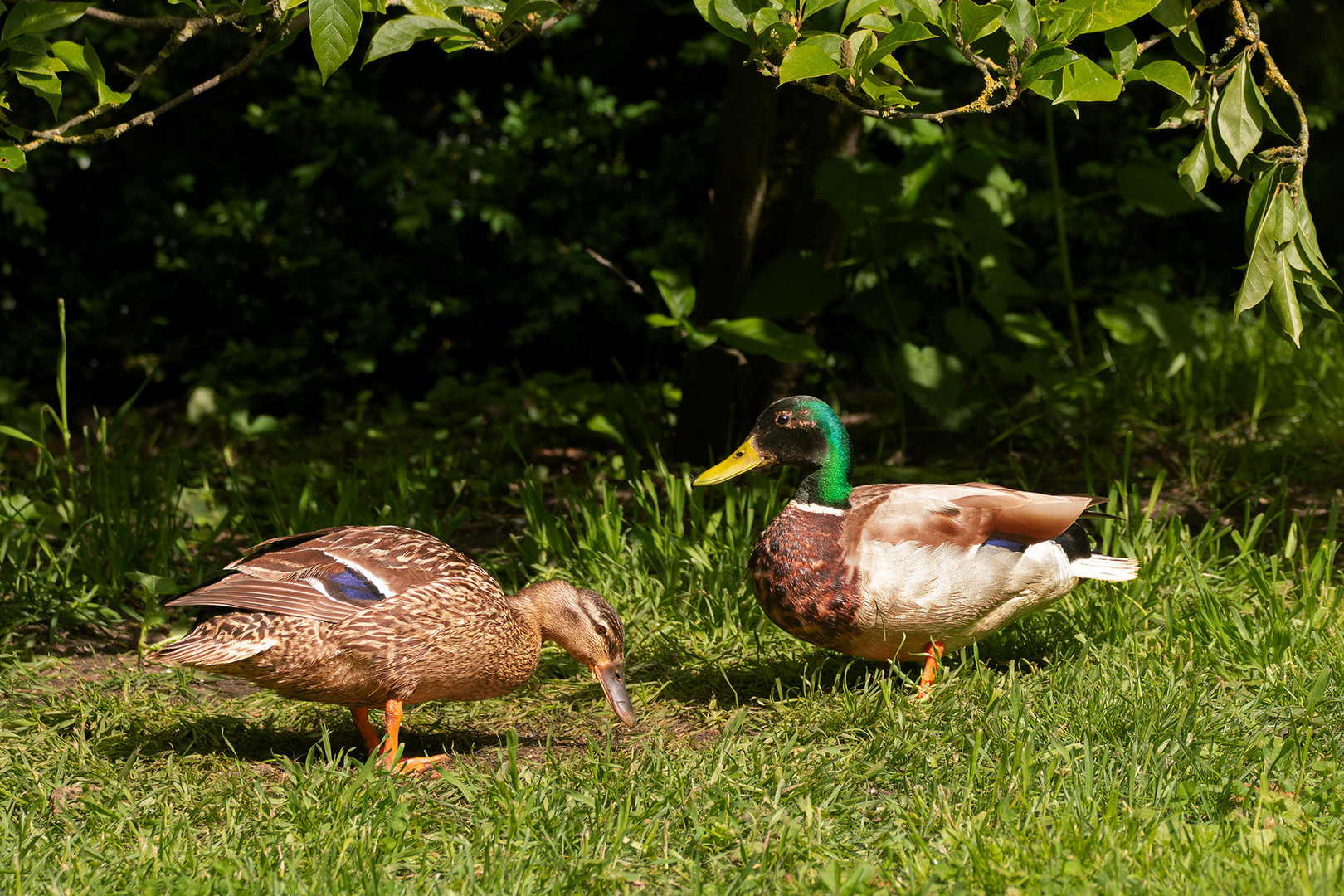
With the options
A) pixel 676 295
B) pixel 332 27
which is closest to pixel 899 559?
pixel 332 27

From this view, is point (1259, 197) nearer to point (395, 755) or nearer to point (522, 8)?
point (522, 8)

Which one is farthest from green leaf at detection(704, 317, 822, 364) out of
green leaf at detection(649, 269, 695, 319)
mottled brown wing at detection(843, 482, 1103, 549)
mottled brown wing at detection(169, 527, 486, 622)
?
mottled brown wing at detection(169, 527, 486, 622)

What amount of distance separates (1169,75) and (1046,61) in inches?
11.8

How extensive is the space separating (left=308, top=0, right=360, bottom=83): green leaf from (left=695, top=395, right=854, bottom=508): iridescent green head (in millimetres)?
1536

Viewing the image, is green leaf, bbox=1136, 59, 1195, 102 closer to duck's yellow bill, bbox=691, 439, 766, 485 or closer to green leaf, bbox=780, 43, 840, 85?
green leaf, bbox=780, 43, 840, 85

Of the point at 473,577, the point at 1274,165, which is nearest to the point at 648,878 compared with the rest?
the point at 473,577

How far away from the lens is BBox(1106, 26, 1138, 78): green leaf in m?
2.56

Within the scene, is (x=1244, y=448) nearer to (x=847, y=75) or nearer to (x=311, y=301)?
(x=847, y=75)

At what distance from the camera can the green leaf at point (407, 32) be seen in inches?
96.7

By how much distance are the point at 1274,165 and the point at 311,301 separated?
16.8 ft

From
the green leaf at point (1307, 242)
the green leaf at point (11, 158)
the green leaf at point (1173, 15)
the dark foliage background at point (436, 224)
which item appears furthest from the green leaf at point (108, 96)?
the dark foliage background at point (436, 224)

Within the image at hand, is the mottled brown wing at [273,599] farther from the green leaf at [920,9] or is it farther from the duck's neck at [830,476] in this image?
the green leaf at [920,9]

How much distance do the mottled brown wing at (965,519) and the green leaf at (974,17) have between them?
4.10 ft

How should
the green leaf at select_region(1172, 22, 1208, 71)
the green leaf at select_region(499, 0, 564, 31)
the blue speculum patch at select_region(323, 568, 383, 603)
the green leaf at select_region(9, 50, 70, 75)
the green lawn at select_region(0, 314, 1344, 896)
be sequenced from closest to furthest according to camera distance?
the green lawn at select_region(0, 314, 1344, 896) → the green leaf at select_region(9, 50, 70, 75) → the green leaf at select_region(499, 0, 564, 31) → the green leaf at select_region(1172, 22, 1208, 71) → the blue speculum patch at select_region(323, 568, 383, 603)
